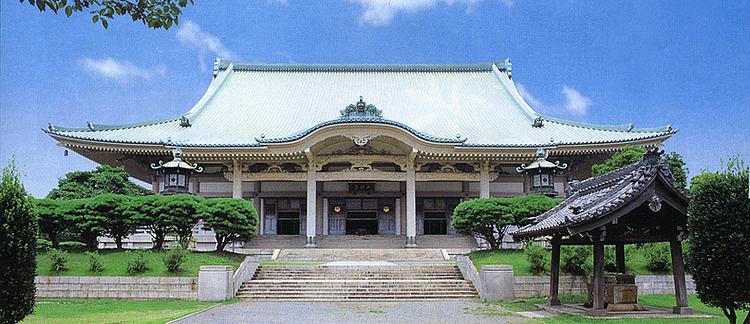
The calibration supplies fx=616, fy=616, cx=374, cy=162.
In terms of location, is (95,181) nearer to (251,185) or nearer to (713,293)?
(251,185)

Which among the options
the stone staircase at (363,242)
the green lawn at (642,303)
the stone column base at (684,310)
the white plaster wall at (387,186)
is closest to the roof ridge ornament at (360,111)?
the white plaster wall at (387,186)

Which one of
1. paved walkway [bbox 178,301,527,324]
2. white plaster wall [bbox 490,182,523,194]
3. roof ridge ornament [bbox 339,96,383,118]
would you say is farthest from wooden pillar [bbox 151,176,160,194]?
white plaster wall [bbox 490,182,523,194]

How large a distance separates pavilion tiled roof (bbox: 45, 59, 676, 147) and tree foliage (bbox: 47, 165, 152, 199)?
5.69ft

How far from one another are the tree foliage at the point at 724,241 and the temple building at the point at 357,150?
16036 mm

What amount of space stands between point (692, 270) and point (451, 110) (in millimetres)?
26127

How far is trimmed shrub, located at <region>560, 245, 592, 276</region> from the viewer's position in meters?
17.4

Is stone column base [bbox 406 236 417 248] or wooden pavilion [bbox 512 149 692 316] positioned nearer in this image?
wooden pavilion [bbox 512 149 692 316]

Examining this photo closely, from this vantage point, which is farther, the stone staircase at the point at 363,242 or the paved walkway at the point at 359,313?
the stone staircase at the point at 363,242

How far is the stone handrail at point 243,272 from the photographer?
17703mm

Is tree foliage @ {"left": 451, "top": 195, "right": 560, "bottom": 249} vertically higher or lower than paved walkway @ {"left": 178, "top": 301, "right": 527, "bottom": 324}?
higher

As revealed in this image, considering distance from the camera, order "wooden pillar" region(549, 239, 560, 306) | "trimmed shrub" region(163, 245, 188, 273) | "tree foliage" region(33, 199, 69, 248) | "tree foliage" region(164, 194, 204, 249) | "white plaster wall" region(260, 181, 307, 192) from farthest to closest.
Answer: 1. "white plaster wall" region(260, 181, 307, 192)
2. "tree foliage" region(164, 194, 204, 249)
3. "tree foliage" region(33, 199, 69, 248)
4. "trimmed shrub" region(163, 245, 188, 273)
5. "wooden pillar" region(549, 239, 560, 306)

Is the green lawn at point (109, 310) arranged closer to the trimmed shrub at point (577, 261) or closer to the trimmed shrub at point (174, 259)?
the trimmed shrub at point (174, 259)

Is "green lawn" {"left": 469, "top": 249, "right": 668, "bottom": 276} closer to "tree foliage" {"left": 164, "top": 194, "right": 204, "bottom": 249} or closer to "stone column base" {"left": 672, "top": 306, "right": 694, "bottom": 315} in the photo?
"stone column base" {"left": 672, "top": 306, "right": 694, "bottom": 315}

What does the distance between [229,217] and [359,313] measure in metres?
8.71
